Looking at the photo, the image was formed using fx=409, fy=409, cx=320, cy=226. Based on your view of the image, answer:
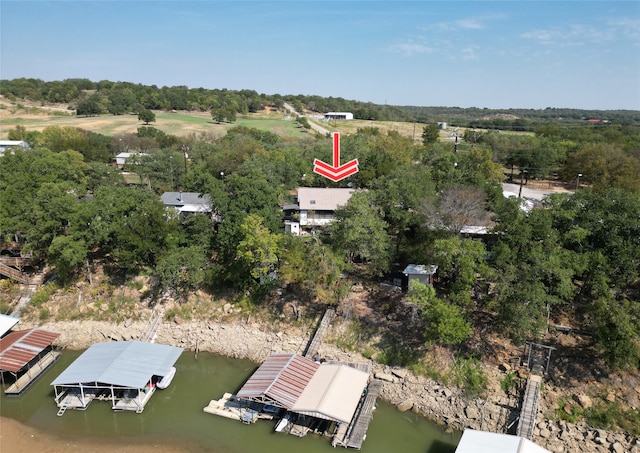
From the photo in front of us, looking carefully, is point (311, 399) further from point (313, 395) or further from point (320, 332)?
point (320, 332)

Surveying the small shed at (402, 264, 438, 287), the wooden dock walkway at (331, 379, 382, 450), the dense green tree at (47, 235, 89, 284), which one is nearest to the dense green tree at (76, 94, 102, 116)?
the dense green tree at (47, 235, 89, 284)

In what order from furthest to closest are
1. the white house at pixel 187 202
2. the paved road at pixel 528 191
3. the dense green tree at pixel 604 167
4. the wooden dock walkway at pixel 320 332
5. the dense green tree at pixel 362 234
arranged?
the paved road at pixel 528 191 → the dense green tree at pixel 604 167 → the white house at pixel 187 202 → the dense green tree at pixel 362 234 → the wooden dock walkway at pixel 320 332

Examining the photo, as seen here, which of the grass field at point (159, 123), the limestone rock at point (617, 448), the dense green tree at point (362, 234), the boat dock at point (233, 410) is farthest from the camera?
the grass field at point (159, 123)

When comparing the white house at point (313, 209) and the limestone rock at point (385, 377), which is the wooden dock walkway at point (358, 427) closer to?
the limestone rock at point (385, 377)

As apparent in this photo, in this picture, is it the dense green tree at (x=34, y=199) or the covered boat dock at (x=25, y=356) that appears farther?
the dense green tree at (x=34, y=199)

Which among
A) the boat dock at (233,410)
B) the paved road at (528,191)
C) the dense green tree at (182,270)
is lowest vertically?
the boat dock at (233,410)

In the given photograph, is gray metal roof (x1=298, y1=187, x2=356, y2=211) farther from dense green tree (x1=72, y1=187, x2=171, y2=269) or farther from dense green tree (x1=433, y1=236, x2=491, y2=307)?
dense green tree (x1=433, y1=236, x2=491, y2=307)

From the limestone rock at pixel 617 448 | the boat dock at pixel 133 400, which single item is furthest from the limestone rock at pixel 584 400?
the boat dock at pixel 133 400
